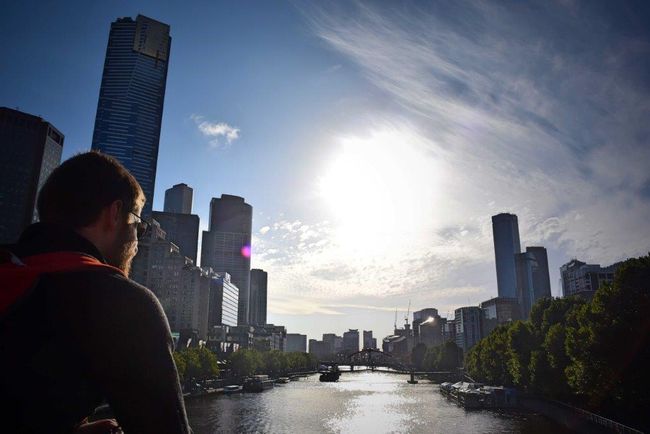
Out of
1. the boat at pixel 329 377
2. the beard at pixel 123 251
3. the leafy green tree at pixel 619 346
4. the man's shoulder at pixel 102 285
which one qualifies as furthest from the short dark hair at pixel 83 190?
the boat at pixel 329 377

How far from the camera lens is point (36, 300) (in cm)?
188

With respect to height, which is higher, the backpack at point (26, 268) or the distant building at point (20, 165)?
the distant building at point (20, 165)

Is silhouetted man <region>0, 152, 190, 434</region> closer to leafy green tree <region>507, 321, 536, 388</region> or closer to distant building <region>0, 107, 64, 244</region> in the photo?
leafy green tree <region>507, 321, 536, 388</region>

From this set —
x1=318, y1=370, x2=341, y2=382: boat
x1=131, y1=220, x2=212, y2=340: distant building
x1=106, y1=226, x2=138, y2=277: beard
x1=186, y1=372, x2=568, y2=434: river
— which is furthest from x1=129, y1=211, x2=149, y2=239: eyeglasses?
x1=131, y1=220, x2=212, y2=340: distant building

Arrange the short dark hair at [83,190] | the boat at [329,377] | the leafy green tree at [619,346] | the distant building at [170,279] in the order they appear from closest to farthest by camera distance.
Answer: the short dark hair at [83,190] < the leafy green tree at [619,346] < the boat at [329,377] < the distant building at [170,279]

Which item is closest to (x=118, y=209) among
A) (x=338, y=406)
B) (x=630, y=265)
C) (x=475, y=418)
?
(x=630, y=265)

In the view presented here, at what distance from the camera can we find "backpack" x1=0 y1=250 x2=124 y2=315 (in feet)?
5.99

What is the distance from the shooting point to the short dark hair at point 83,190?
2436 mm

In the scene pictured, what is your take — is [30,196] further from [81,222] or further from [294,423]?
[81,222]

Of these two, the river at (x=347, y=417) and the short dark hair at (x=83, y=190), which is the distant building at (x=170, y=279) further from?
the short dark hair at (x=83, y=190)

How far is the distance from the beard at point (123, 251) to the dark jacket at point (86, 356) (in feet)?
2.02

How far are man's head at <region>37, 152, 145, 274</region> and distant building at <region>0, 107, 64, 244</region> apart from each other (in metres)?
194

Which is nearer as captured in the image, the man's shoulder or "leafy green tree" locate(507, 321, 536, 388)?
the man's shoulder

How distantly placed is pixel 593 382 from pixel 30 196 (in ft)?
642
